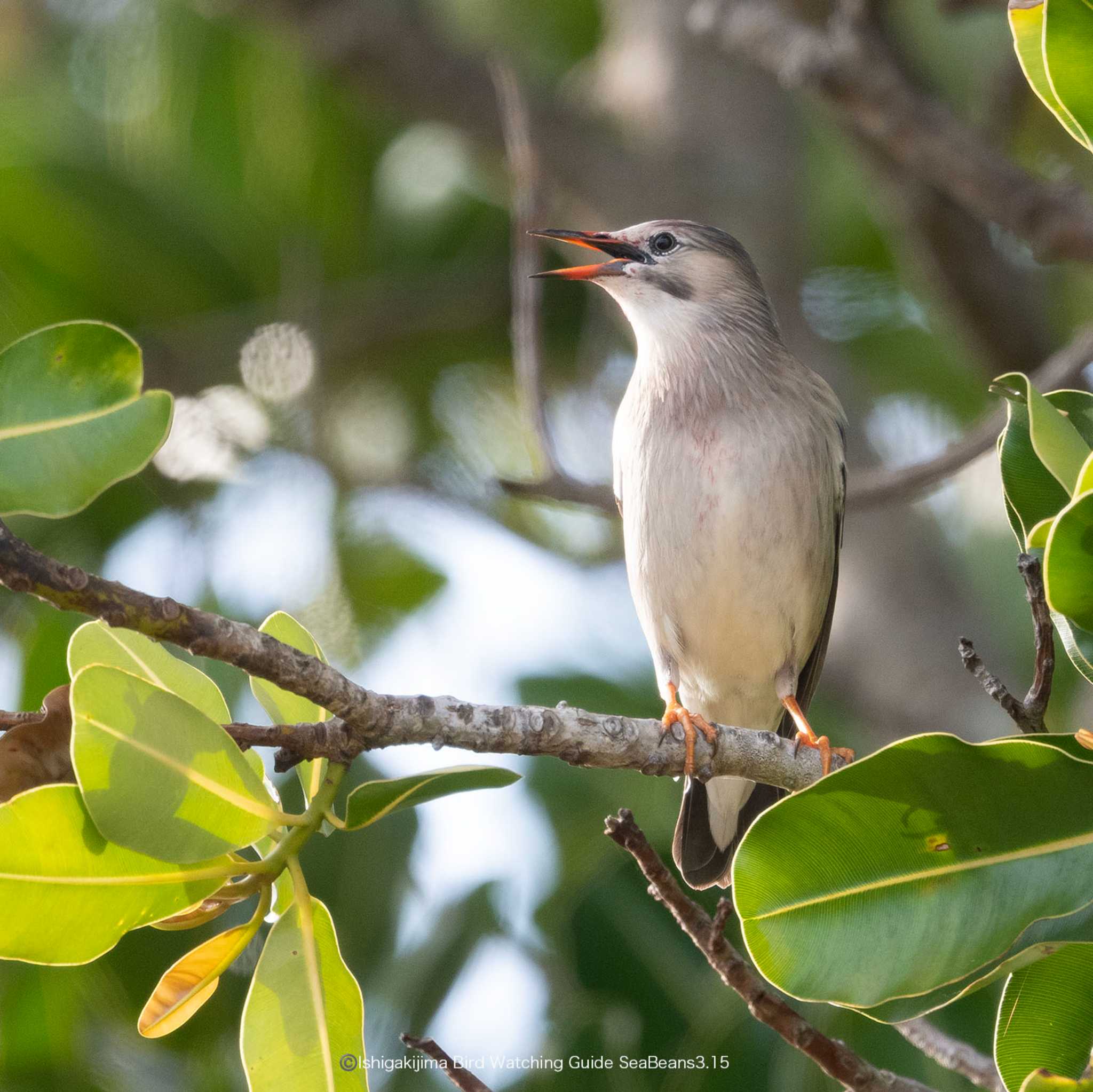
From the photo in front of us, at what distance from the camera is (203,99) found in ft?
22.7

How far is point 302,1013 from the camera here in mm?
2176

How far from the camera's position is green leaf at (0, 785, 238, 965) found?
1969mm

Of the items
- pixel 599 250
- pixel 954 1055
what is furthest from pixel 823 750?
pixel 599 250

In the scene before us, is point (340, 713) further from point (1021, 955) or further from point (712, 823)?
point (712, 823)

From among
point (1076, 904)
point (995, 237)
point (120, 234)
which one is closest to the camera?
point (1076, 904)

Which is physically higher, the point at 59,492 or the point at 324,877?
the point at 59,492

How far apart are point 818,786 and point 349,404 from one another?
4974 millimetres

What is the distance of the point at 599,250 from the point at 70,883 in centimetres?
326

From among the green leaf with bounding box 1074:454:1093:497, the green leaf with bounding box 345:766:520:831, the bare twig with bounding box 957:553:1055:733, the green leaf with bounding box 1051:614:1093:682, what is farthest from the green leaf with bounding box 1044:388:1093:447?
the green leaf with bounding box 345:766:520:831

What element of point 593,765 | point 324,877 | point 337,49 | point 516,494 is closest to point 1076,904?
point 593,765

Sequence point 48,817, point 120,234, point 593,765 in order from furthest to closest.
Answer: point 120,234 < point 593,765 < point 48,817

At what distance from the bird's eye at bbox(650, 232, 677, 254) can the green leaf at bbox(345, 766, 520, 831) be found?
2.96 meters

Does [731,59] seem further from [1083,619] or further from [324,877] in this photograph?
[1083,619]

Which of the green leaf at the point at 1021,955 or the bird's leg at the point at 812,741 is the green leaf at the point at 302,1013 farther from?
the bird's leg at the point at 812,741
